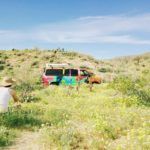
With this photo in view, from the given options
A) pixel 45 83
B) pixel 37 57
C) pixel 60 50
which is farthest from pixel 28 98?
pixel 60 50

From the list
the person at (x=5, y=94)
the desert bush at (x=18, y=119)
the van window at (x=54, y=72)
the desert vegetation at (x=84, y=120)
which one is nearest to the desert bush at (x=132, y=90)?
the desert vegetation at (x=84, y=120)

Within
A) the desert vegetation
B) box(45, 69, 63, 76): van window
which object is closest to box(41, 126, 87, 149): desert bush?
the desert vegetation

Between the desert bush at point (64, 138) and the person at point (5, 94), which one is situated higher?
the person at point (5, 94)

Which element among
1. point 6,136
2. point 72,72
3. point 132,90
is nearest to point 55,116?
point 6,136

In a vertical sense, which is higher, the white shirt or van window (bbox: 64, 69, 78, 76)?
the white shirt

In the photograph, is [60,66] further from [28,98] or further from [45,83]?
[28,98]

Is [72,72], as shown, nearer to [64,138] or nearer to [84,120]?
[84,120]

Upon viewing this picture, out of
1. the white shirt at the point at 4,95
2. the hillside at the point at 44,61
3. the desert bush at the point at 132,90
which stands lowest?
the hillside at the point at 44,61

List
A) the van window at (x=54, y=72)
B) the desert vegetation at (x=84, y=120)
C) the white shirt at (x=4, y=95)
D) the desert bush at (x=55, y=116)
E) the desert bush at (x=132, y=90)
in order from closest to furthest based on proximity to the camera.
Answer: the desert vegetation at (x=84, y=120), the white shirt at (x=4, y=95), the desert bush at (x=55, y=116), the desert bush at (x=132, y=90), the van window at (x=54, y=72)

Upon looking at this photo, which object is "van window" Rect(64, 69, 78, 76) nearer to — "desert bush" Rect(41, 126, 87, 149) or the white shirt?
the white shirt

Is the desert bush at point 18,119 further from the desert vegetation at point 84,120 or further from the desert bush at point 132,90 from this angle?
the desert bush at point 132,90

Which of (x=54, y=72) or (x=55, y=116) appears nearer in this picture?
Result: (x=55, y=116)

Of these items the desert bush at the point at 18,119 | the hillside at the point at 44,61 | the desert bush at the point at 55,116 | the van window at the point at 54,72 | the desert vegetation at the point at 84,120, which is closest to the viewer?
the desert vegetation at the point at 84,120

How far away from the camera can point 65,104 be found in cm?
2053
